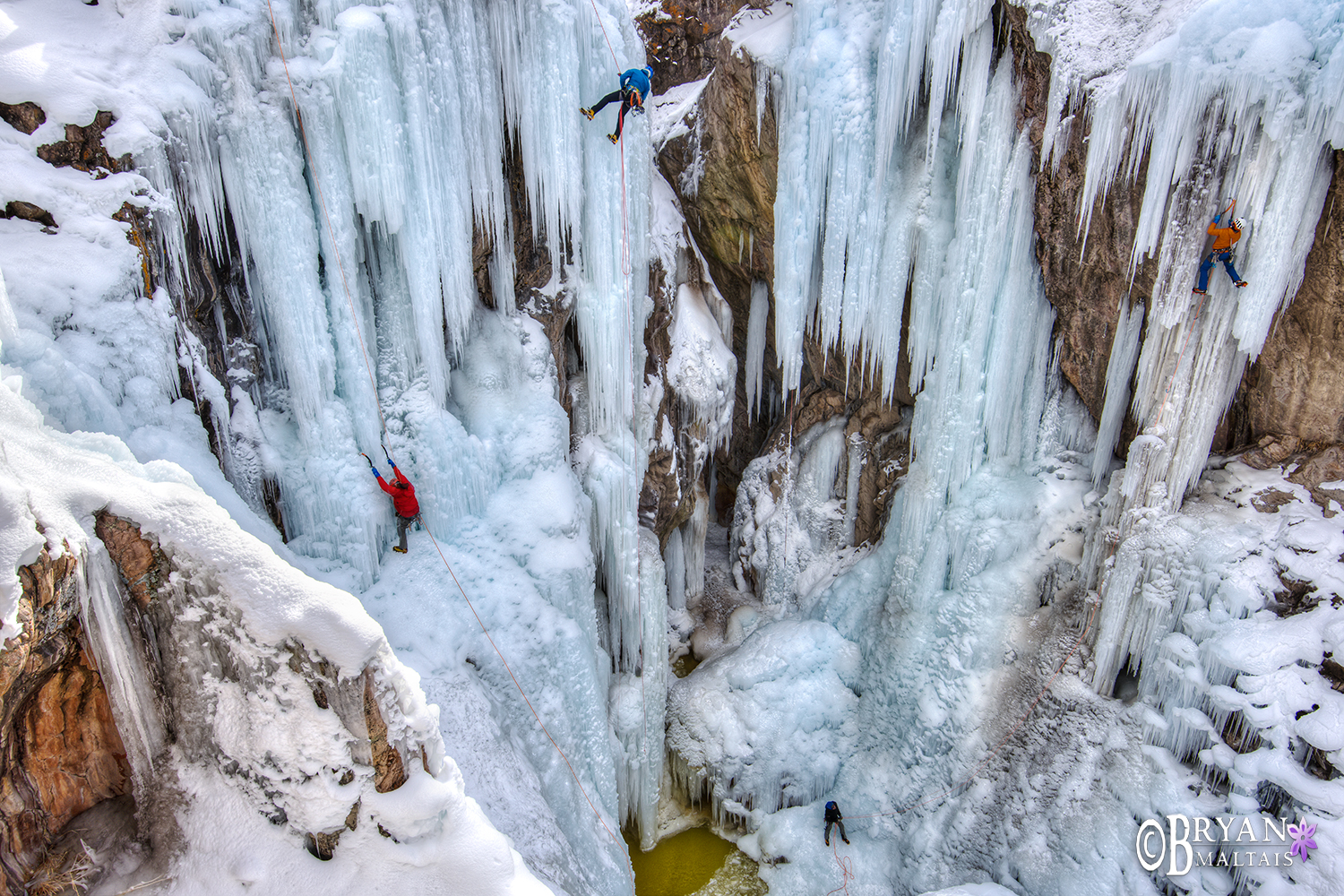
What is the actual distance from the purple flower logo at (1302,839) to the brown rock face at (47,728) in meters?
7.28

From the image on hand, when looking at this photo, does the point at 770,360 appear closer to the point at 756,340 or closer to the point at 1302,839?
the point at 756,340

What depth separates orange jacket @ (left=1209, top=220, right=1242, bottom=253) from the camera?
5645mm

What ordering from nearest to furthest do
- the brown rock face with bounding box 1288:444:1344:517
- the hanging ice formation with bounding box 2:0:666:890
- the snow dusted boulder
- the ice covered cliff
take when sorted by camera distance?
the ice covered cliff, the hanging ice formation with bounding box 2:0:666:890, the brown rock face with bounding box 1288:444:1344:517, the snow dusted boulder

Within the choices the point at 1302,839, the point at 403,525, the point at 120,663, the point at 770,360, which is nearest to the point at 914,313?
the point at 770,360

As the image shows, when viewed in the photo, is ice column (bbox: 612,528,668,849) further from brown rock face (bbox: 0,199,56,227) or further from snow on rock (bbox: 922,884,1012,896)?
brown rock face (bbox: 0,199,56,227)

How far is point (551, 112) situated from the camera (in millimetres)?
6949

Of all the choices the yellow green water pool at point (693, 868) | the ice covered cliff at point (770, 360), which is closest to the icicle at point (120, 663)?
the ice covered cliff at point (770, 360)

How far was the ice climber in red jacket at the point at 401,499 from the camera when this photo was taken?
243 inches

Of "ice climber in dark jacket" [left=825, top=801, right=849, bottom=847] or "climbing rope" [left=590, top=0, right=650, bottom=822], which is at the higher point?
"climbing rope" [left=590, top=0, right=650, bottom=822]

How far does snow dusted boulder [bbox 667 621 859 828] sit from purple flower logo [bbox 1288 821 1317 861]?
410 cm

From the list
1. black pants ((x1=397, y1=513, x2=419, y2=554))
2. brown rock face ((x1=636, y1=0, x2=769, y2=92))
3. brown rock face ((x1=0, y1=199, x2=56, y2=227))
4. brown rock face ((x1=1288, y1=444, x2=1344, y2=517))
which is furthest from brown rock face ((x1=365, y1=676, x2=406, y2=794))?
brown rock face ((x1=636, y1=0, x2=769, y2=92))

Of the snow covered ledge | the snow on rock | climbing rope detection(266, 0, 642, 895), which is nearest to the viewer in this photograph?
the snow covered ledge

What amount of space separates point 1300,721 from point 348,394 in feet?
25.2

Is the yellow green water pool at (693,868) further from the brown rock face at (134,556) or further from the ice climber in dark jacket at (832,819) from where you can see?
the brown rock face at (134,556)
